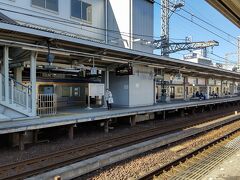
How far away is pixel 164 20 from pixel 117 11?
17.9m

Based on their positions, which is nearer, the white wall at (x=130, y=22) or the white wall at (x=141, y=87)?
the white wall at (x=141, y=87)

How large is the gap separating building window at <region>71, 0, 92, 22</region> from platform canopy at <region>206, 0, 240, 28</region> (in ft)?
48.0

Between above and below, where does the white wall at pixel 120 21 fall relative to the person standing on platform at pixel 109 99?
above

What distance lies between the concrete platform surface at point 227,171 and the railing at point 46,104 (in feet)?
27.7

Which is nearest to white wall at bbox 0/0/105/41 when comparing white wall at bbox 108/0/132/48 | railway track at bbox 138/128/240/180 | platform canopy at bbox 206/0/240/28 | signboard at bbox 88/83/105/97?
white wall at bbox 108/0/132/48

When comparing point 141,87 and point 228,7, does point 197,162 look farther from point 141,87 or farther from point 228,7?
point 141,87

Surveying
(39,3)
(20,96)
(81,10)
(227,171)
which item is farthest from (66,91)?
(227,171)

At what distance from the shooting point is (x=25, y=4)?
14695 mm

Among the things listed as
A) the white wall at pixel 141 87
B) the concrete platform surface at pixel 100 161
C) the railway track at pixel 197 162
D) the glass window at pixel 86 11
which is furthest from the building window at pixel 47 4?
the railway track at pixel 197 162

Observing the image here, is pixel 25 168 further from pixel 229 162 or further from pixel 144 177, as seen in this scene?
pixel 229 162

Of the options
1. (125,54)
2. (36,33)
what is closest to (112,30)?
(125,54)

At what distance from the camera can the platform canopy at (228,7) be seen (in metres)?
3.69

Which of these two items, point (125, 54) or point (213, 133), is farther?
point (125, 54)

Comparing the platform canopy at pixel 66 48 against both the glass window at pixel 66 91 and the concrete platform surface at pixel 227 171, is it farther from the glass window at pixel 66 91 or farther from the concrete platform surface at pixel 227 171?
the concrete platform surface at pixel 227 171
